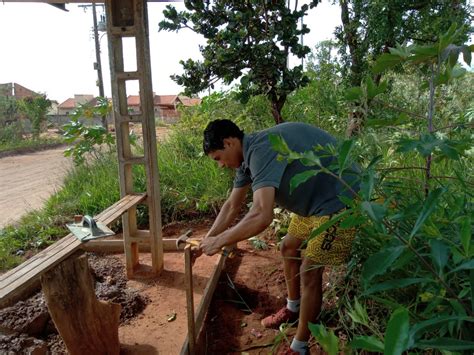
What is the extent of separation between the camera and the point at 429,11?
3547 mm

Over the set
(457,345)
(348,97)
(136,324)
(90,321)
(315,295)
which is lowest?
(136,324)

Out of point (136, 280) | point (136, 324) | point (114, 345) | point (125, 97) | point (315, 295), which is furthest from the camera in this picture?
point (136, 280)

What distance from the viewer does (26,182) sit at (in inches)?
428

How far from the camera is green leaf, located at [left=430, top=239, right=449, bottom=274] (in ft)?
2.55

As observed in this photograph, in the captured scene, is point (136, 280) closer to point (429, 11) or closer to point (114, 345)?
point (114, 345)

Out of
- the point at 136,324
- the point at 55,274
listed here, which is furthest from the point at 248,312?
the point at 55,274

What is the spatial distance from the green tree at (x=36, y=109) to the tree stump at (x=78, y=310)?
21.3 metres

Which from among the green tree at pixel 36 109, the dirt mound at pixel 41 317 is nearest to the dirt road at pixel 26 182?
the dirt mound at pixel 41 317

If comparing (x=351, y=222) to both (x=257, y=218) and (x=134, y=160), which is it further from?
(x=134, y=160)

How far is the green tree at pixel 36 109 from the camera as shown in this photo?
68.1ft

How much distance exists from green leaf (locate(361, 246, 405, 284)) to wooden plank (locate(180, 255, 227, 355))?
1.84 metres

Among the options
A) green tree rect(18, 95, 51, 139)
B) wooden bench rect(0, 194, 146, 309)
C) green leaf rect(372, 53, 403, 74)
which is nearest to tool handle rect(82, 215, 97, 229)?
wooden bench rect(0, 194, 146, 309)

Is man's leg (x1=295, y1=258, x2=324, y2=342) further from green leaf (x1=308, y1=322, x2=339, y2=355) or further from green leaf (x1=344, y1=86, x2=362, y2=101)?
green leaf (x1=308, y1=322, x2=339, y2=355)

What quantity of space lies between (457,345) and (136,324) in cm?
267
